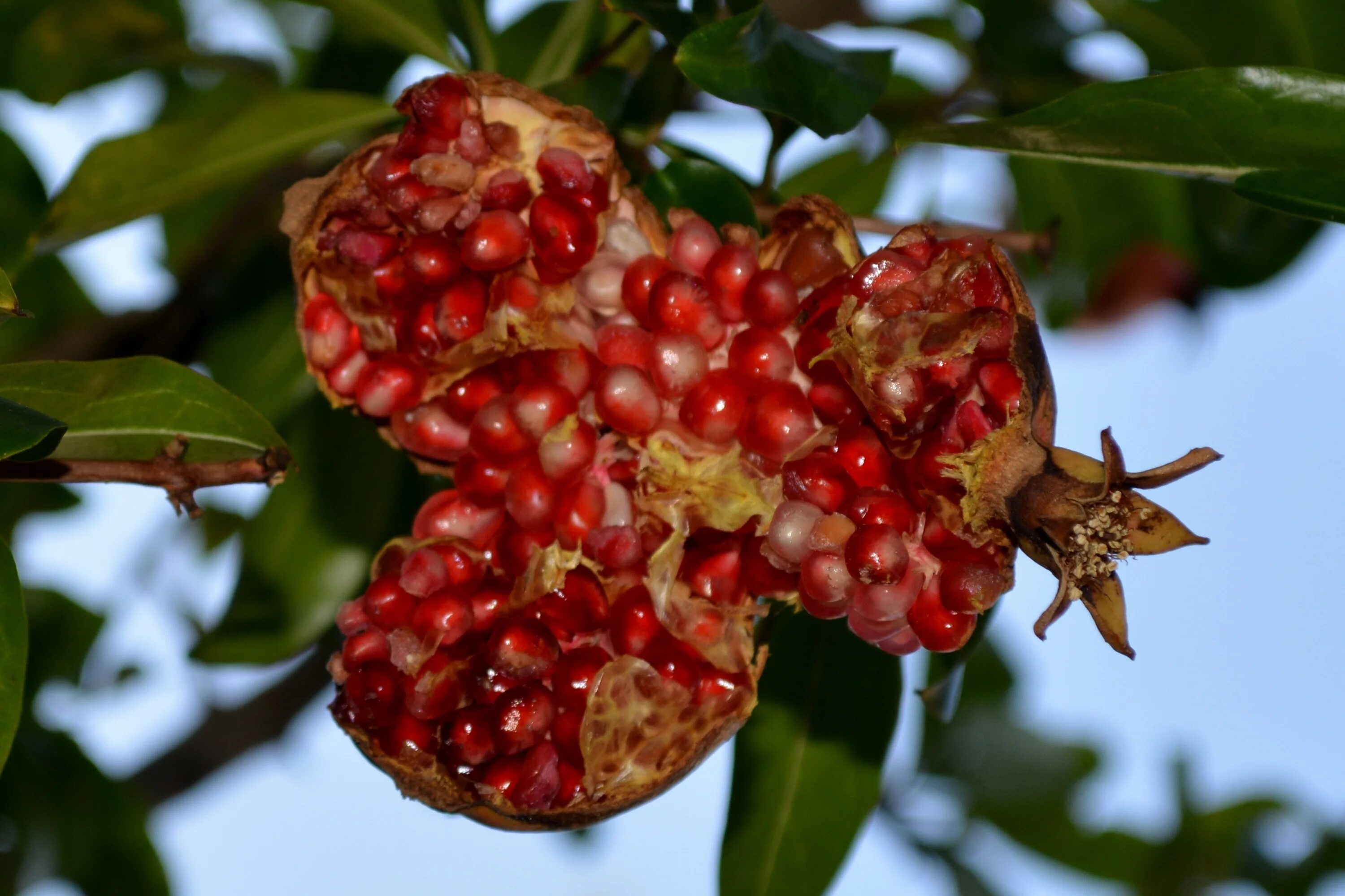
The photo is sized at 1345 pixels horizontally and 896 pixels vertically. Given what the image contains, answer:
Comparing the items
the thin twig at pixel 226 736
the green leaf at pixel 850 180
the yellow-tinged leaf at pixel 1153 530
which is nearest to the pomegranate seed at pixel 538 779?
the yellow-tinged leaf at pixel 1153 530

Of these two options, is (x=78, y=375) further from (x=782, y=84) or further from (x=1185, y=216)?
(x=1185, y=216)

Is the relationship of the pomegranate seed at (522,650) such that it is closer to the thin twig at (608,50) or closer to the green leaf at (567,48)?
the thin twig at (608,50)

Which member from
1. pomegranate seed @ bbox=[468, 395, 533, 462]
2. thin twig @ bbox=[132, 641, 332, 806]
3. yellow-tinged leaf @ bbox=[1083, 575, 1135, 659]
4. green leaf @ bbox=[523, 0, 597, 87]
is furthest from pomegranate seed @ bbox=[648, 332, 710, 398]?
thin twig @ bbox=[132, 641, 332, 806]

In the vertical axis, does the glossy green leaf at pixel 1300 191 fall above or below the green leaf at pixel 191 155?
above

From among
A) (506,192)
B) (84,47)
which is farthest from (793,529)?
(84,47)

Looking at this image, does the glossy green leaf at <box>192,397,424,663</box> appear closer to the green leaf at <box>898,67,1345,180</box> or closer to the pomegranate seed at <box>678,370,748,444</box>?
the pomegranate seed at <box>678,370,748,444</box>

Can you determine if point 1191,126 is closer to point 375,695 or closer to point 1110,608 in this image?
point 1110,608
